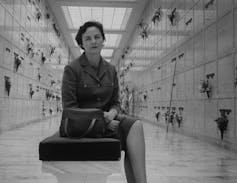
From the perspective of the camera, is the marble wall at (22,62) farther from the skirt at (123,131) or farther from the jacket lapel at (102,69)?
the skirt at (123,131)

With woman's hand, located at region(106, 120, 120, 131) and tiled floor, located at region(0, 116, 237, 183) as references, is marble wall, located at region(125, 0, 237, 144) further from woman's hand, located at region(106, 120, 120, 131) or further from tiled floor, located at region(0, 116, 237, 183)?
woman's hand, located at region(106, 120, 120, 131)

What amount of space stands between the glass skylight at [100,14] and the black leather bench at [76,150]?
49.8ft

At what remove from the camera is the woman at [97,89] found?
1848 mm

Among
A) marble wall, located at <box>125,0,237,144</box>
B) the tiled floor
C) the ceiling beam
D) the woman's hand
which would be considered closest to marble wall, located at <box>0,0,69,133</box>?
the ceiling beam

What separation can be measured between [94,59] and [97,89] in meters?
0.23

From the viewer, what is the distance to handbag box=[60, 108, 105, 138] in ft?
5.63

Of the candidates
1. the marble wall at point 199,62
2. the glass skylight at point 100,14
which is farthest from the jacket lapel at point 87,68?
the glass skylight at point 100,14

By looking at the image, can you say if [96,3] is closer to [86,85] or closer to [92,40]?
[92,40]

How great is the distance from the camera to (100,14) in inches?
686

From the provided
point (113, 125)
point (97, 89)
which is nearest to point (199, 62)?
point (97, 89)

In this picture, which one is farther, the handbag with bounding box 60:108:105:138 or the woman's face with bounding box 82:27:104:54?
the woman's face with bounding box 82:27:104:54

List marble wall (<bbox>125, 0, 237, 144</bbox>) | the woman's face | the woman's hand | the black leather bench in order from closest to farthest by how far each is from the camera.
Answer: the black leather bench
the woman's hand
the woman's face
marble wall (<bbox>125, 0, 237, 144</bbox>)

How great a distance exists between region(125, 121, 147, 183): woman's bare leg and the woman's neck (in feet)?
1.89

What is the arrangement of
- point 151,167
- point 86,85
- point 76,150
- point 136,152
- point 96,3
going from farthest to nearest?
point 96,3, point 151,167, point 86,85, point 136,152, point 76,150
